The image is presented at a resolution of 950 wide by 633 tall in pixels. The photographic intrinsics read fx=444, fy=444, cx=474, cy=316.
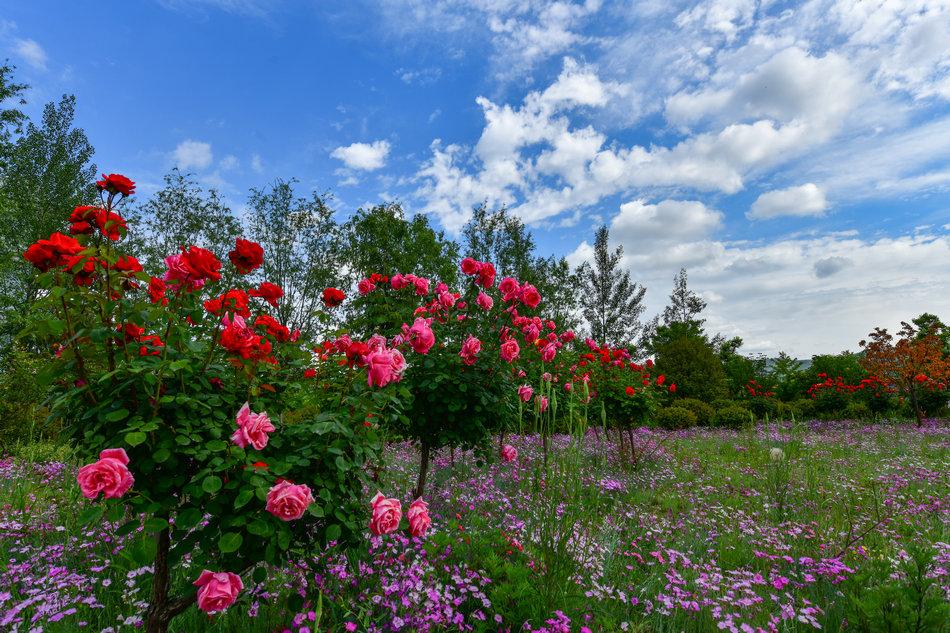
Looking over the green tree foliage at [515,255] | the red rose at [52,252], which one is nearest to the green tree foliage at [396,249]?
the green tree foliage at [515,255]

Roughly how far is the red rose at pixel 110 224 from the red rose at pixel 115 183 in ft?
0.39

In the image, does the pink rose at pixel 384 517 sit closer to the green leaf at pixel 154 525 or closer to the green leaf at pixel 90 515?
the green leaf at pixel 154 525

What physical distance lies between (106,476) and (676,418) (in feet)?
46.8

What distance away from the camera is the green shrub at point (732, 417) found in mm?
13273

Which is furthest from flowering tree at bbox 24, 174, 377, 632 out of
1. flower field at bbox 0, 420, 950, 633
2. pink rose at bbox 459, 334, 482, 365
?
pink rose at bbox 459, 334, 482, 365

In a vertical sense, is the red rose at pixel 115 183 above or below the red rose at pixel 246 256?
above

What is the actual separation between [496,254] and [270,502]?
21.2 metres

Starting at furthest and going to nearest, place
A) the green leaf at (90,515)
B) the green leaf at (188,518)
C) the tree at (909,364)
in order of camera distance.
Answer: the tree at (909,364) → the green leaf at (188,518) → the green leaf at (90,515)

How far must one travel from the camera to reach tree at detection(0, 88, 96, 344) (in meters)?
18.7

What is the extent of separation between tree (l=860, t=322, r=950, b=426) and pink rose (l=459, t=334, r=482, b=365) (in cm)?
1498

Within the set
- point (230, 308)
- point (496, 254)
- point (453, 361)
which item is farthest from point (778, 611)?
point (496, 254)

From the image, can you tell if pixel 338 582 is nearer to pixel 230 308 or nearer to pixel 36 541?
pixel 230 308

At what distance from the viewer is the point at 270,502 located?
5.66 ft

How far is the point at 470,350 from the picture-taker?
150 inches
